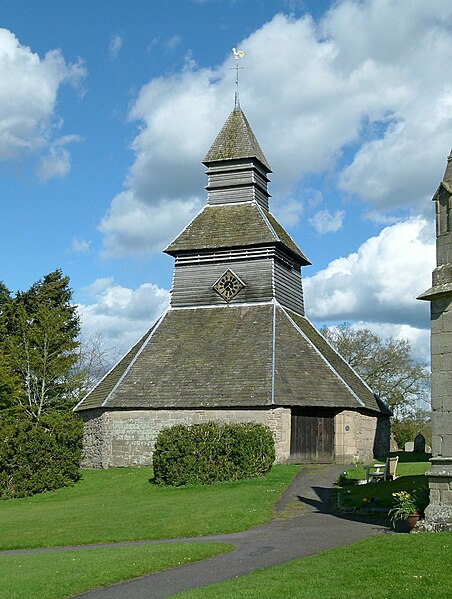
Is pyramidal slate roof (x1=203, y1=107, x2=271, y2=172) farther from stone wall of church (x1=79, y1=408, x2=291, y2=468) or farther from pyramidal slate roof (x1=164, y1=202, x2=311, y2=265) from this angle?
stone wall of church (x1=79, y1=408, x2=291, y2=468)

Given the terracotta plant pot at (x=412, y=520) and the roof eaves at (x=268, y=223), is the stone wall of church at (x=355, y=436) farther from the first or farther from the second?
the terracotta plant pot at (x=412, y=520)

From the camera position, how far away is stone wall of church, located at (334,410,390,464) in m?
31.2

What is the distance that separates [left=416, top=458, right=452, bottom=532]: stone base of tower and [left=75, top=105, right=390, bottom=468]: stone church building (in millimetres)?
14700

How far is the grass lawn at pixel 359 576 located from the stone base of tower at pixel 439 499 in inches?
55.2

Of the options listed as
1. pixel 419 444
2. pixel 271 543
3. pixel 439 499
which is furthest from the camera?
pixel 419 444

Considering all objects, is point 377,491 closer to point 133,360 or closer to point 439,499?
point 439,499

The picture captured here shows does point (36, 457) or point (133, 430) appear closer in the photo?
point (36, 457)

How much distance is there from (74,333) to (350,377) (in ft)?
75.9

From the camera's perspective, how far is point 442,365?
1488 cm

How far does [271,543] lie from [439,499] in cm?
334

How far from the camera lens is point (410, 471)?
25.1 meters

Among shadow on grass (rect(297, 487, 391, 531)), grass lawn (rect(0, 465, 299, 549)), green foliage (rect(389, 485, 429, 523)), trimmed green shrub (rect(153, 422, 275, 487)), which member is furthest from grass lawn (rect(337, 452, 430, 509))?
trimmed green shrub (rect(153, 422, 275, 487))

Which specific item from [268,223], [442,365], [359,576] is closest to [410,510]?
[442,365]

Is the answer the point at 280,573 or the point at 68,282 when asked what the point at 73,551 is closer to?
the point at 280,573
